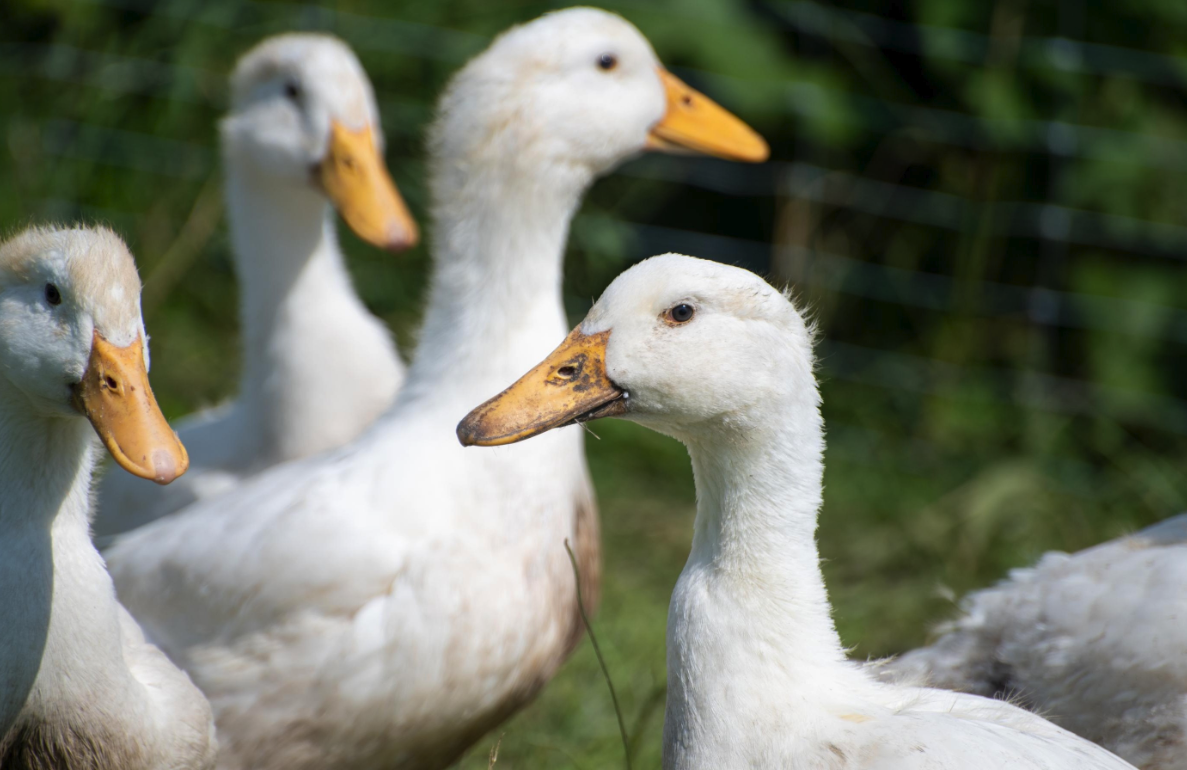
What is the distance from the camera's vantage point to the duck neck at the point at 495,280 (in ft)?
9.07

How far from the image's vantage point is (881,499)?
4473mm

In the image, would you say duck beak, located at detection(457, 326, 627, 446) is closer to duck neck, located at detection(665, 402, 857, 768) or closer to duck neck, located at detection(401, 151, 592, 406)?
duck neck, located at detection(665, 402, 857, 768)

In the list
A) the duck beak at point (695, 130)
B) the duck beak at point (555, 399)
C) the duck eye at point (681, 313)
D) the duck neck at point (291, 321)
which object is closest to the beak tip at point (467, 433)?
the duck beak at point (555, 399)

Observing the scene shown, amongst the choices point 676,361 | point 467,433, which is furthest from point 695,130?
point 467,433

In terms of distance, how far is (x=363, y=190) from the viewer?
3268 millimetres

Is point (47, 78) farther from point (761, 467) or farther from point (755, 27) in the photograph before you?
point (761, 467)

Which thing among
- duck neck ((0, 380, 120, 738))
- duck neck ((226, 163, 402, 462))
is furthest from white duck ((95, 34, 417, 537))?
duck neck ((0, 380, 120, 738))

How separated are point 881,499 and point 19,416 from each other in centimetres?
304

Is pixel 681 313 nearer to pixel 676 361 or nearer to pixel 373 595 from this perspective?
pixel 676 361

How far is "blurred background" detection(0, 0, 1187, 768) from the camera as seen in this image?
4375mm

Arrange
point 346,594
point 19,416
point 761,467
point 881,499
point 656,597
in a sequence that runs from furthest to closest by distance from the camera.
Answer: point 881,499, point 656,597, point 346,594, point 19,416, point 761,467

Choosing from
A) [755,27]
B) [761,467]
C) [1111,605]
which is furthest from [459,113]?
[755,27]

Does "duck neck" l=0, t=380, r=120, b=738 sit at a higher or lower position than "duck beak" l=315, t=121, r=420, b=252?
lower

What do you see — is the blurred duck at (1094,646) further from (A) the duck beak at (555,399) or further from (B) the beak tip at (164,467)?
(B) the beak tip at (164,467)
